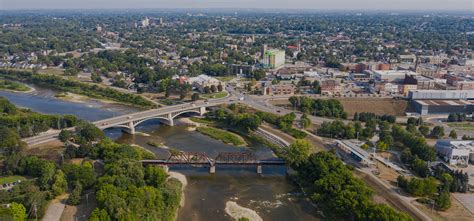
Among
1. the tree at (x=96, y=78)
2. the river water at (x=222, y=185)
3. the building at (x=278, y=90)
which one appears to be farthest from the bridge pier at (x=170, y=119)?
the tree at (x=96, y=78)

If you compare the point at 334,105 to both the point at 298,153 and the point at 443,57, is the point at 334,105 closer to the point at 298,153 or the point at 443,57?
the point at 298,153

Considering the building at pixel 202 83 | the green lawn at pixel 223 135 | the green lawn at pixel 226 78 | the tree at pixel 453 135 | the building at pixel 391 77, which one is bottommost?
the green lawn at pixel 223 135

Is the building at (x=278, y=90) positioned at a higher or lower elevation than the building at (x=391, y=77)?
lower

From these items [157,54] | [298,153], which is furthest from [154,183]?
[157,54]

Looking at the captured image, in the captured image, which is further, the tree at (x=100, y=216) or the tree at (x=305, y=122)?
the tree at (x=305, y=122)

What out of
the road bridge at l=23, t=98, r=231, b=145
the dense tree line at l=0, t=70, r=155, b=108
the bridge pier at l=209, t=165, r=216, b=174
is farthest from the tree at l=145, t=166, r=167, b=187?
the dense tree line at l=0, t=70, r=155, b=108

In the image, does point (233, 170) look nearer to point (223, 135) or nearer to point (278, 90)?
point (223, 135)

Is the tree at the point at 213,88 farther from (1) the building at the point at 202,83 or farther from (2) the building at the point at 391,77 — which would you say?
(2) the building at the point at 391,77
